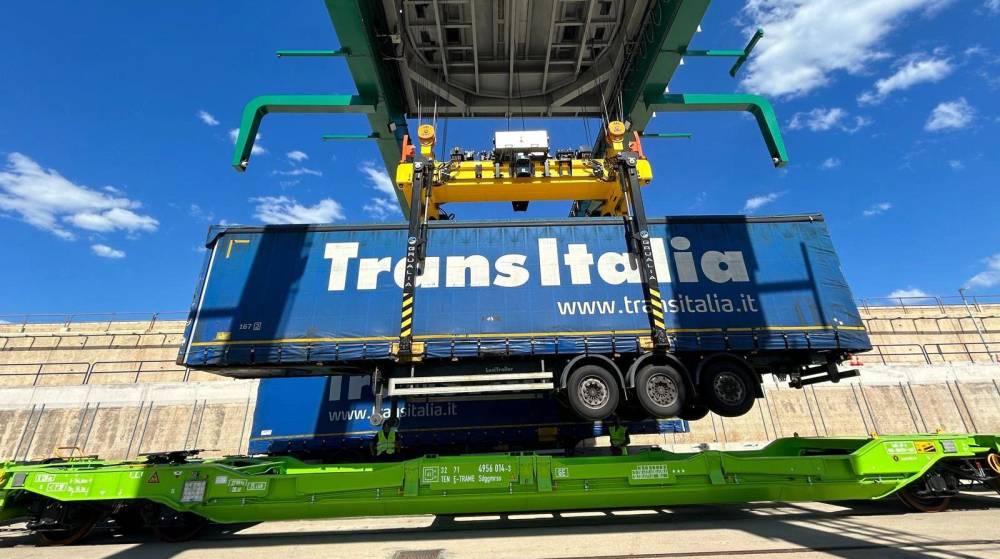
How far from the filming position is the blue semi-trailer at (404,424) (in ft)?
39.1

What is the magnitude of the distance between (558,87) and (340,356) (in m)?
12.1

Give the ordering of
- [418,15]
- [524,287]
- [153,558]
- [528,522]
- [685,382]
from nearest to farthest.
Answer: [153,558] → [528,522] → [685,382] → [524,287] → [418,15]

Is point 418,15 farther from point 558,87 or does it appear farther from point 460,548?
point 460,548

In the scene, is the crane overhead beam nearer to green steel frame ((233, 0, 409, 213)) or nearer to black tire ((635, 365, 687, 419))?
green steel frame ((233, 0, 409, 213))

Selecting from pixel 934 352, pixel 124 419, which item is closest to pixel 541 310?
pixel 124 419

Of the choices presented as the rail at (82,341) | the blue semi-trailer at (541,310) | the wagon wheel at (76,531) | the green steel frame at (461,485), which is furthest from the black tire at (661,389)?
the rail at (82,341)

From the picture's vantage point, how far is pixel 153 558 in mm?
6027

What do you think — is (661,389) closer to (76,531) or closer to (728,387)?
(728,387)

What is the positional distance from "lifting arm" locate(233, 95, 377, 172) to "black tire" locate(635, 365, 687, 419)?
37.4 ft

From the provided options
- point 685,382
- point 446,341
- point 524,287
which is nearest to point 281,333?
point 446,341

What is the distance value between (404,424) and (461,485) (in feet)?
18.3

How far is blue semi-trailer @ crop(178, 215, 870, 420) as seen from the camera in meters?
8.76

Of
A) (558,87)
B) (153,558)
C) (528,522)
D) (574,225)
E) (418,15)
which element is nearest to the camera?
(153,558)

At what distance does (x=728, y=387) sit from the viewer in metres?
8.77
